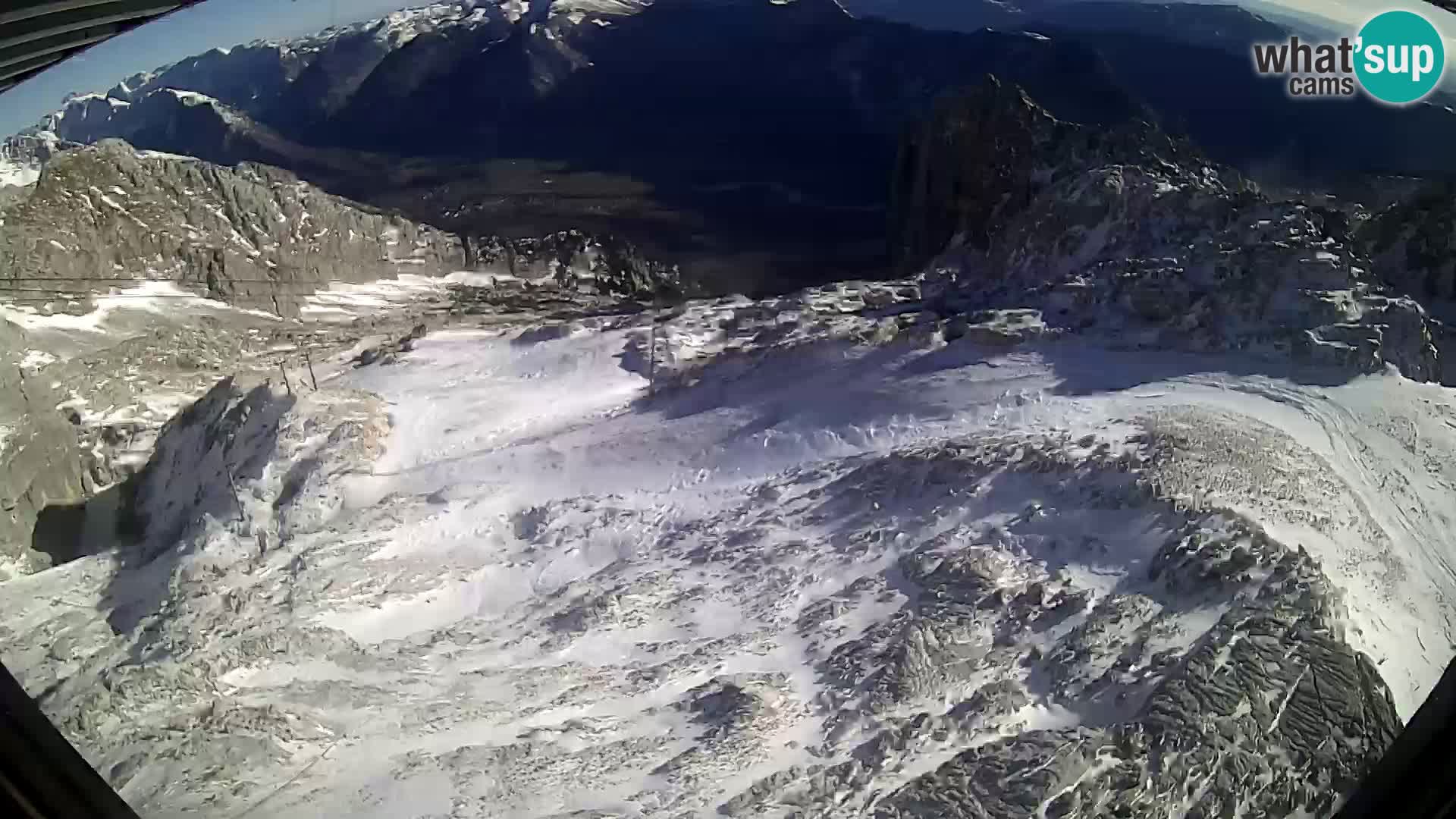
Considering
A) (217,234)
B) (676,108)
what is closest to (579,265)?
(676,108)

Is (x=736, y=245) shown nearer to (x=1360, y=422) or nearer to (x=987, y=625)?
(x=987, y=625)

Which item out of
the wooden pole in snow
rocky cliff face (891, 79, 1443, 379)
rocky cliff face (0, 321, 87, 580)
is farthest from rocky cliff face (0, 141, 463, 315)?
rocky cliff face (891, 79, 1443, 379)

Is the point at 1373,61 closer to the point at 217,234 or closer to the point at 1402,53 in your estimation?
the point at 1402,53

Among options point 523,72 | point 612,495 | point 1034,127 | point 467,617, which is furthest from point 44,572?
point 1034,127

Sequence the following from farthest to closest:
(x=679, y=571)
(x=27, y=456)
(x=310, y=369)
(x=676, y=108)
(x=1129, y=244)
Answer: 1. (x=1129, y=244)
2. (x=676, y=108)
3. (x=310, y=369)
4. (x=27, y=456)
5. (x=679, y=571)

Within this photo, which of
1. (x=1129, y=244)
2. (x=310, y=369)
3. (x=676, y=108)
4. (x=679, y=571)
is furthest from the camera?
(x=1129, y=244)

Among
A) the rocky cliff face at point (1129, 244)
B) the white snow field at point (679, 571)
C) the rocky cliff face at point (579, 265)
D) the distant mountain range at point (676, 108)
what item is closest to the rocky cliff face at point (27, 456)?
the white snow field at point (679, 571)
